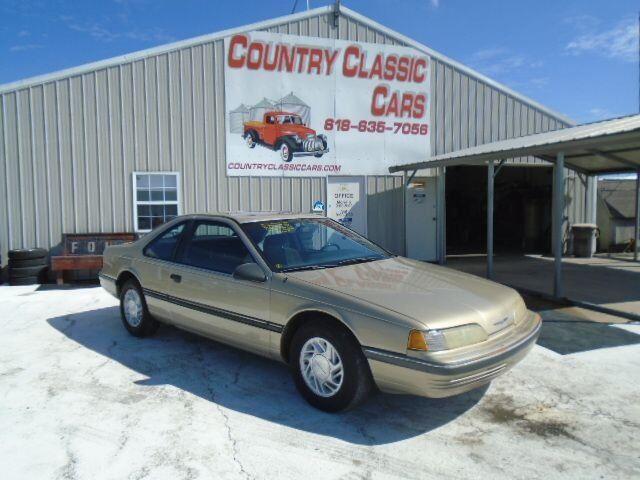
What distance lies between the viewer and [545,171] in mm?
15797

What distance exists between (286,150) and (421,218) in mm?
3894

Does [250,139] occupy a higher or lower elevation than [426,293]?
higher

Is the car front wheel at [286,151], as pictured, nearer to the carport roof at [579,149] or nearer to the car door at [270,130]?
the car door at [270,130]

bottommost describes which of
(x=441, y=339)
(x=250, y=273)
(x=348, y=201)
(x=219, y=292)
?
(x=441, y=339)

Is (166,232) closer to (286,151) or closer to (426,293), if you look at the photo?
(426,293)

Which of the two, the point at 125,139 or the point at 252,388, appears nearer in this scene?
the point at 252,388

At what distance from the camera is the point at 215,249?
4570 millimetres

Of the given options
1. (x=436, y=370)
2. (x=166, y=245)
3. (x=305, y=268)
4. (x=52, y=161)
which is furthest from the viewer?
(x=52, y=161)

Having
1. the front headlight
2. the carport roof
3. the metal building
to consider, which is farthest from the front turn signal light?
the metal building

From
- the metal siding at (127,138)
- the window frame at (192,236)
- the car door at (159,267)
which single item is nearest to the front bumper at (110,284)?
the car door at (159,267)

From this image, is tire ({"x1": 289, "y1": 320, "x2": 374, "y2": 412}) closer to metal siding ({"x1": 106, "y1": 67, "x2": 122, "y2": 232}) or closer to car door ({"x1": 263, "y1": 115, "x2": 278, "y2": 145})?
metal siding ({"x1": 106, "y1": 67, "x2": 122, "y2": 232})

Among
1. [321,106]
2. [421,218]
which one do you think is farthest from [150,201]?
[421,218]

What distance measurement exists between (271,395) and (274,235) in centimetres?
139

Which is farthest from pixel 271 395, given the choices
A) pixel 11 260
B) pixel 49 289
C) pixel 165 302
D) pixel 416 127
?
pixel 416 127
